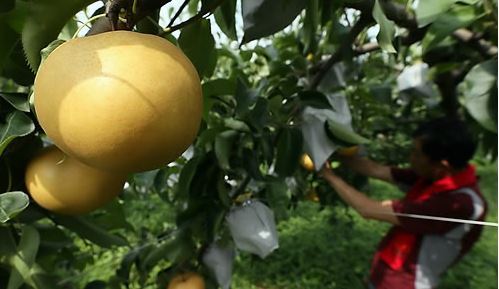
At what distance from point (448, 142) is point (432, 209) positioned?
181mm

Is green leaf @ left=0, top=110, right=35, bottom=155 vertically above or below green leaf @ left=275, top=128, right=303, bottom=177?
above

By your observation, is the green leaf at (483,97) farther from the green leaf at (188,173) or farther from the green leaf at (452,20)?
the green leaf at (188,173)

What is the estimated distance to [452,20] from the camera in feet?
2.88

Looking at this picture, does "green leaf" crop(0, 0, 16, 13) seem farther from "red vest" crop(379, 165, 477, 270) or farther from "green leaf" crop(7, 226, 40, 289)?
"red vest" crop(379, 165, 477, 270)

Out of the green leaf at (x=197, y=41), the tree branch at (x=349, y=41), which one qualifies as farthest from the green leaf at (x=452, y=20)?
the green leaf at (x=197, y=41)

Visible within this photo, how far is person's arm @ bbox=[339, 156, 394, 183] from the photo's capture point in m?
1.87

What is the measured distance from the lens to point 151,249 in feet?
4.17

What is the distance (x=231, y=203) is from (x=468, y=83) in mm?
529

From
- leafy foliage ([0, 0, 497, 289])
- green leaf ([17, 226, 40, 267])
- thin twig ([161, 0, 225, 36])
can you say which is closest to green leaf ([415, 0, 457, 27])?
leafy foliage ([0, 0, 497, 289])

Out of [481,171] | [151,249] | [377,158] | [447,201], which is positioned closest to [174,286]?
[151,249]

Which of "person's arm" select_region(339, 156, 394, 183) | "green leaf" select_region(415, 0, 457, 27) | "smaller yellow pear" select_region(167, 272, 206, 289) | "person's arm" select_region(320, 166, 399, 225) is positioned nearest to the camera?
"green leaf" select_region(415, 0, 457, 27)

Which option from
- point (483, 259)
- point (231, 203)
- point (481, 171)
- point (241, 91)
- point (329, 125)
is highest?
point (241, 91)

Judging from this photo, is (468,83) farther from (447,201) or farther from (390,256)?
(390,256)

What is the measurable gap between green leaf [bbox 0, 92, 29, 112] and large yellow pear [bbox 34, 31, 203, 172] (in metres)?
0.20
